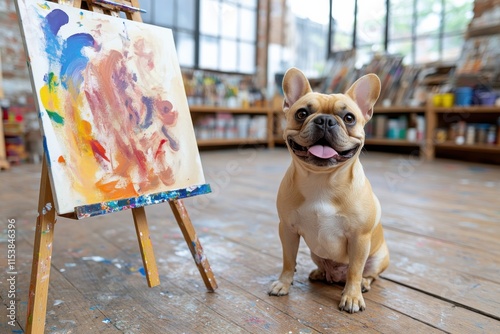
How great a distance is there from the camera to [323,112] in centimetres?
109

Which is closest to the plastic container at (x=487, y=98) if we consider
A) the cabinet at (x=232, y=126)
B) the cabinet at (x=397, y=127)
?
the cabinet at (x=397, y=127)

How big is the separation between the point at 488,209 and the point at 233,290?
1769 millimetres

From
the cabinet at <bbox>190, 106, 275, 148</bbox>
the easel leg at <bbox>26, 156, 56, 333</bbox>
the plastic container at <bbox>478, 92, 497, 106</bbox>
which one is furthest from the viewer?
the cabinet at <bbox>190, 106, 275, 148</bbox>

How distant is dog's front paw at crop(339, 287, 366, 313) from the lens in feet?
3.69

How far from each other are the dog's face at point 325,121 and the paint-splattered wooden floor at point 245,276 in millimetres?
416

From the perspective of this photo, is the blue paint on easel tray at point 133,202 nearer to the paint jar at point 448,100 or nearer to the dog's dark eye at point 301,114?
the dog's dark eye at point 301,114

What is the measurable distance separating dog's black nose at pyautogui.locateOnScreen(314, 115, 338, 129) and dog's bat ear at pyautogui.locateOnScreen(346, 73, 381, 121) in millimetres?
153

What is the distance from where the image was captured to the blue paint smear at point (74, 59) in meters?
1.00

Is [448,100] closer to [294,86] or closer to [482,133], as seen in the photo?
[482,133]

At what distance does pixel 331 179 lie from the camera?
111 centimetres

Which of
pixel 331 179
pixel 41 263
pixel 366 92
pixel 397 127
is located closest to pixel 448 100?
pixel 397 127

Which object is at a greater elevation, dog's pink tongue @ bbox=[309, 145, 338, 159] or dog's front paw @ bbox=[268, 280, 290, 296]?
dog's pink tongue @ bbox=[309, 145, 338, 159]

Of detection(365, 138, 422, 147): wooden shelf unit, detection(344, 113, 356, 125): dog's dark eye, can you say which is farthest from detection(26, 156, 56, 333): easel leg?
detection(365, 138, 422, 147): wooden shelf unit

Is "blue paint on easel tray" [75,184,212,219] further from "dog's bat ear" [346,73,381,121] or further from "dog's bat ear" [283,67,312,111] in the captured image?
"dog's bat ear" [346,73,381,121]
